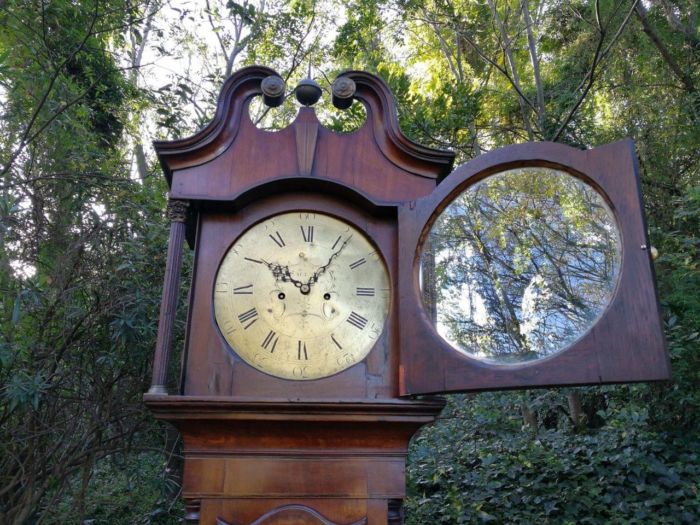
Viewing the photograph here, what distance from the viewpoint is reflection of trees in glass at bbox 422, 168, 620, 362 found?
1.99 m

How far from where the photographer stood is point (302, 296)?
2273 millimetres

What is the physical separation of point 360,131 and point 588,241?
39.3 inches

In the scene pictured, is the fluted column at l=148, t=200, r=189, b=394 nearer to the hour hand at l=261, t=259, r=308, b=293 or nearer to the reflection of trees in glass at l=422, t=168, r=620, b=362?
the hour hand at l=261, t=259, r=308, b=293

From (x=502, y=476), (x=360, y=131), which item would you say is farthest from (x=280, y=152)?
(x=502, y=476)

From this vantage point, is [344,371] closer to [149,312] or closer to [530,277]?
[530,277]

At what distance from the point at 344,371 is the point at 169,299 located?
2.24ft

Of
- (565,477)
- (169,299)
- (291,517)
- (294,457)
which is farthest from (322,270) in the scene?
(565,477)

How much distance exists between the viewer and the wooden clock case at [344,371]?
188 cm

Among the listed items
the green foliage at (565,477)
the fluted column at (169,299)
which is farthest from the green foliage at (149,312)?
the fluted column at (169,299)

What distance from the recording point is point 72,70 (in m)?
6.23

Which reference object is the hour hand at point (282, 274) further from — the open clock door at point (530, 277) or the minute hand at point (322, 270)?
the open clock door at point (530, 277)

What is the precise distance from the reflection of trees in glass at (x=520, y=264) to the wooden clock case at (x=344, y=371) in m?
0.05

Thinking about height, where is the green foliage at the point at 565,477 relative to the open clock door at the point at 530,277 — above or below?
below

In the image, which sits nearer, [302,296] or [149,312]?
[302,296]
